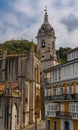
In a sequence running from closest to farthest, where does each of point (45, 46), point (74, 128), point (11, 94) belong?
point (74, 128), point (11, 94), point (45, 46)

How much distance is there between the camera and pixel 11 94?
165 feet

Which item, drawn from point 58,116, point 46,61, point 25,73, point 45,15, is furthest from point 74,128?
point 45,15

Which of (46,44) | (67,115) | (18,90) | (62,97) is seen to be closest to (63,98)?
(62,97)

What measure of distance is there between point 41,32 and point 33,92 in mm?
23192

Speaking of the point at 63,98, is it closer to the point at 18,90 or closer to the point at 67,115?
the point at 67,115

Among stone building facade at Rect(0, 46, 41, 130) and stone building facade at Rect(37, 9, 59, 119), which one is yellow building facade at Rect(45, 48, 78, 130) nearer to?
stone building facade at Rect(0, 46, 41, 130)

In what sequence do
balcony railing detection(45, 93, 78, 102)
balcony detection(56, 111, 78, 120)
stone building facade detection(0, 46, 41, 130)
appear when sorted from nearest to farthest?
balcony detection(56, 111, 78, 120) → balcony railing detection(45, 93, 78, 102) → stone building facade detection(0, 46, 41, 130)

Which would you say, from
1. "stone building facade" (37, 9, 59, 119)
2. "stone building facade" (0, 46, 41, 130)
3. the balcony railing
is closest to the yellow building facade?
the balcony railing

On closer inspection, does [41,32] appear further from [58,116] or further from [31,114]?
[58,116]

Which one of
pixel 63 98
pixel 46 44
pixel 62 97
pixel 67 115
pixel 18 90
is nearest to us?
pixel 67 115

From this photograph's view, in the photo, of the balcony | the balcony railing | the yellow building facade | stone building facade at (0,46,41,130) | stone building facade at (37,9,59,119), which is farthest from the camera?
stone building facade at (37,9,59,119)

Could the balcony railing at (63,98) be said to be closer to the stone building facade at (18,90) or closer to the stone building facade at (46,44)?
the stone building facade at (18,90)

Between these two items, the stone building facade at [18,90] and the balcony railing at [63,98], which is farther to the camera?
the stone building facade at [18,90]

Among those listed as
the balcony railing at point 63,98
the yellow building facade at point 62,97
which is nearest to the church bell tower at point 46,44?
the yellow building facade at point 62,97
